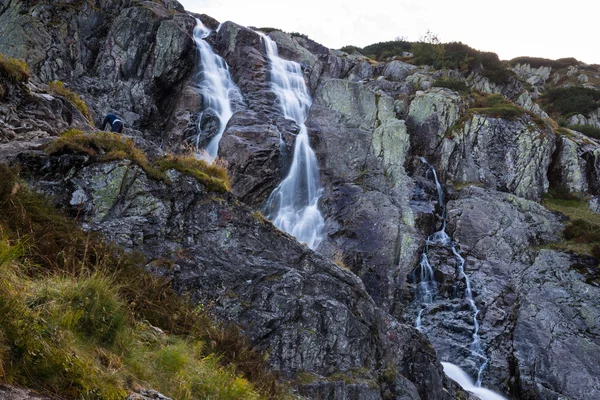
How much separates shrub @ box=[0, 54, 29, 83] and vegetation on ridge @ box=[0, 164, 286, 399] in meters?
4.73

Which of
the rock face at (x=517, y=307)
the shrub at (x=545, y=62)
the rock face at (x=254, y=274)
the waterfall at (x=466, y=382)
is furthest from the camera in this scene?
the shrub at (x=545, y=62)

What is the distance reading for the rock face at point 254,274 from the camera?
6.71 meters

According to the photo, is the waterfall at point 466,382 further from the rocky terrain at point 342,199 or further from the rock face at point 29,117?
the rock face at point 29,117

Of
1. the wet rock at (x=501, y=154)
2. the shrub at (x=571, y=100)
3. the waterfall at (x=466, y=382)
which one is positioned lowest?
the waterfall at (x=466, y=382)

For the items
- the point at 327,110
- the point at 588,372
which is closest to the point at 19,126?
the point at 588,372

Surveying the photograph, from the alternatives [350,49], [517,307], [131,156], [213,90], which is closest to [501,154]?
[517,307]

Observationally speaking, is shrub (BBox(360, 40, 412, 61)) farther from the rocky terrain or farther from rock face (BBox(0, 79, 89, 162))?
rock face (BBox(0, 79, 89, 162))

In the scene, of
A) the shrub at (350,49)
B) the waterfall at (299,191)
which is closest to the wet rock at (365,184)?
the waterfall at (299,191)

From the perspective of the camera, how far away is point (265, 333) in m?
6.72

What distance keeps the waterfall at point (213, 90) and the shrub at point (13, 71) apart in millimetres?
14488

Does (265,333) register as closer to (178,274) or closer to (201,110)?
(178,274)

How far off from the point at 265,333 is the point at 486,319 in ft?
41.5

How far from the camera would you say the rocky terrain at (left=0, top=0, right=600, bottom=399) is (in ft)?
23.3

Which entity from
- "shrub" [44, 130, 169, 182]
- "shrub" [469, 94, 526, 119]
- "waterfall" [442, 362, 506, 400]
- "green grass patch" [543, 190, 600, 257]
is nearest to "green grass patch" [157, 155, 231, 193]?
"shrub" [44, 130, 169, 182]
